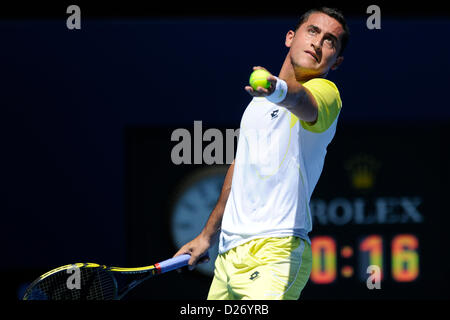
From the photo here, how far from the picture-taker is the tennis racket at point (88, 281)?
2791mm

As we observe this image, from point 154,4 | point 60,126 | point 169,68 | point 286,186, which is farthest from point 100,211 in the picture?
point 286,186

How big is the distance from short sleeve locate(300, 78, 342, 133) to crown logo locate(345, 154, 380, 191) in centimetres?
254

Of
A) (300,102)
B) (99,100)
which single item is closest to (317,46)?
(300,102)

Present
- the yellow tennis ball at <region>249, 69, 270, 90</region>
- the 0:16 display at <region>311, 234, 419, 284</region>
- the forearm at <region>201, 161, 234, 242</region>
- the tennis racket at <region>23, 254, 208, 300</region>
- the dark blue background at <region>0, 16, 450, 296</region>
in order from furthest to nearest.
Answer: the dark blue background at <region>0, 16, 450, 296</region> < the 0:16 display at <region>311, 234, 419, 284</region> < the forearm at <region>201, 161, 234, 242</region> < the tennis racket at <region>23, 254, 208, 300</region> < the yellow tennis ball at <region>249, 69, 270, 90</region>

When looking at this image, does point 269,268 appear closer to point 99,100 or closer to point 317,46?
point 317,46

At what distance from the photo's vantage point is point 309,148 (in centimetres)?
261

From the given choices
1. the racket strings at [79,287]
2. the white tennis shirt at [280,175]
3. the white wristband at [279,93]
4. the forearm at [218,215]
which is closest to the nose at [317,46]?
the white tennis shirt at [280,175]

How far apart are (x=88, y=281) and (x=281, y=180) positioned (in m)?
0.86

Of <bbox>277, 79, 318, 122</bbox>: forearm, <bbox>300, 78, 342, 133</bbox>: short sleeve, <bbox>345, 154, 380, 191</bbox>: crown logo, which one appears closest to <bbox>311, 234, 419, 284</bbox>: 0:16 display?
<bbox>345, 154, 380, 191</bbox>: crown logo

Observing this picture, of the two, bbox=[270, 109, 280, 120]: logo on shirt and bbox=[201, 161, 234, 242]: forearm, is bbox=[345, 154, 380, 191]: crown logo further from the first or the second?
bbox=[270, 109, 280, 120]: logo on shirt

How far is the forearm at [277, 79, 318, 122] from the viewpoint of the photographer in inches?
90.6

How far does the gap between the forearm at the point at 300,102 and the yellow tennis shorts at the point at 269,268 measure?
456mm

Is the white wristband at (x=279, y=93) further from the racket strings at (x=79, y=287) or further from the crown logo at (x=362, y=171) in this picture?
the crown logo at (x=362, y=171)
